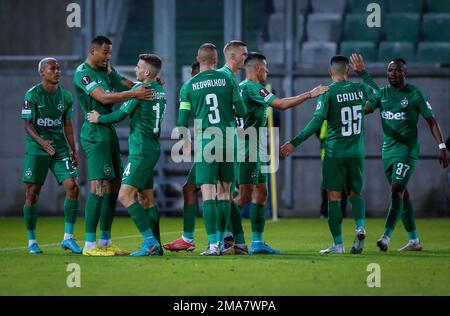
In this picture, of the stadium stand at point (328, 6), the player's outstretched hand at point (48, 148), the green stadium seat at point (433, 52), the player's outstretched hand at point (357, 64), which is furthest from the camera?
the stadium stand at point (328, 6)

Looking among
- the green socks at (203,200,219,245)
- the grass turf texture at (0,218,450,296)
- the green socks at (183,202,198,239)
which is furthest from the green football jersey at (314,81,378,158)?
the green socks at (183,202,198,239)

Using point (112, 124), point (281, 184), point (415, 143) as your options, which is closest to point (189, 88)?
point (112, 124)

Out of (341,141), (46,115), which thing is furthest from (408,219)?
(46,115)

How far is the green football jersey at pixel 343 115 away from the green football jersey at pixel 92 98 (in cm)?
230

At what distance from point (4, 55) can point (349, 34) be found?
7.22 m

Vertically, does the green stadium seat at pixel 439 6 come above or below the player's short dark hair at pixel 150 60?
above

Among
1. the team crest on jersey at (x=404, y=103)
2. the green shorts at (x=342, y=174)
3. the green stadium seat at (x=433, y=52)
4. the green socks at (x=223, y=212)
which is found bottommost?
the green socks at (x=223, y=212)

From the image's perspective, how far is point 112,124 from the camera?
1130cm

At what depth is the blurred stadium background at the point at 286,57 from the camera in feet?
66.8

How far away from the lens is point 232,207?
11.6 metres

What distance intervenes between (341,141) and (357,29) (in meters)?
11.0

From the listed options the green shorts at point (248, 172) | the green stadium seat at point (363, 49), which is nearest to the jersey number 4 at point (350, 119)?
the green shorts at point (248, 172)

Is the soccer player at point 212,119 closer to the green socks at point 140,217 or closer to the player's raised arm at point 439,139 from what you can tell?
the green socks at point 140,217
